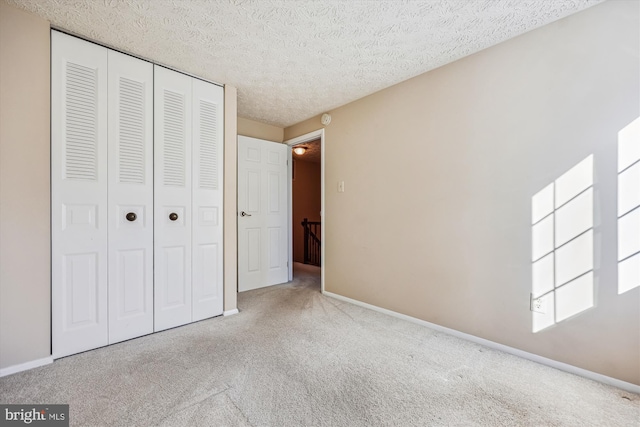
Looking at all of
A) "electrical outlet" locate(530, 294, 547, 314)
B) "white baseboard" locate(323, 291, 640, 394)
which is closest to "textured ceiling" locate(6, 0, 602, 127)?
"electrical outlet" locate(530, 294, 547, 314)

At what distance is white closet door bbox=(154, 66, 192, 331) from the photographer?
93.1 inches

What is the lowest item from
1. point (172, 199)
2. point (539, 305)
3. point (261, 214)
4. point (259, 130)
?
point (539, 305)

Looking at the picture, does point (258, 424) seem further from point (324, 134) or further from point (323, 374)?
point (324, 134)

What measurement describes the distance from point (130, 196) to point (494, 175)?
285 cm

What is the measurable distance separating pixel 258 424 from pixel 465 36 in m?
2.72

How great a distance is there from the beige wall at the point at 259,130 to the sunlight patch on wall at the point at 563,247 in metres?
3.24

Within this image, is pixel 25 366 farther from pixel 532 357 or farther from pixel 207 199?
pixel 532 357

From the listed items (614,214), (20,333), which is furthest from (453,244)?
(20,333)

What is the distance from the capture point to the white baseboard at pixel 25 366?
1709mm

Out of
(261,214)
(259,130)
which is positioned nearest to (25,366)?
(261,214)

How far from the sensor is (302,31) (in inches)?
76.0

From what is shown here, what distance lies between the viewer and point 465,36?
1979 mm

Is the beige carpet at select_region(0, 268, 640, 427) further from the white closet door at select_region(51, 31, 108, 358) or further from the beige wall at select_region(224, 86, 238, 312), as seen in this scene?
the beige wall at select_region(224, 86, 238, 312)

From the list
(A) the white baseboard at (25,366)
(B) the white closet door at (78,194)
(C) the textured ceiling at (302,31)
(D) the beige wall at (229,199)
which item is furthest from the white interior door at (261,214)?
(A) the white baseboard at (25,366)
